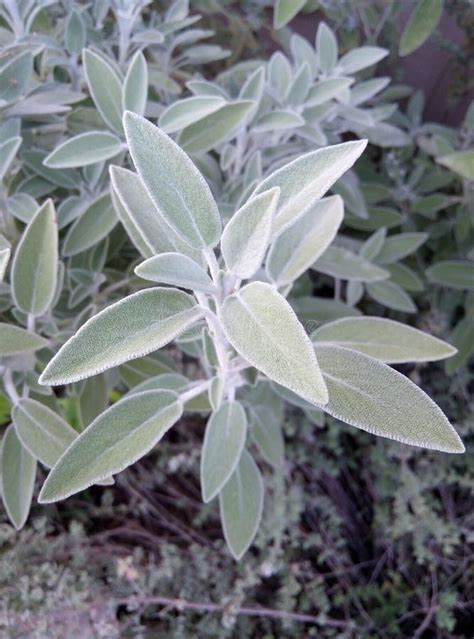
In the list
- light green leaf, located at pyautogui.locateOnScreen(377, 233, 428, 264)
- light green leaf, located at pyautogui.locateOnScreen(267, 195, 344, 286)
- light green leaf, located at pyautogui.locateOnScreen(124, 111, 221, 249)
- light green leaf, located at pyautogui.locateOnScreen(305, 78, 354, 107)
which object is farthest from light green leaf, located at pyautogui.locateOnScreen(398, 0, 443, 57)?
light green leaf, located at pyautogui.locateOnScreen(124, 111, 221, 249)

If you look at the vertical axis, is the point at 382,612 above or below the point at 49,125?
below

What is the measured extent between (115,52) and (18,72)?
404 mm

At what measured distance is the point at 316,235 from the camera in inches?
28.5

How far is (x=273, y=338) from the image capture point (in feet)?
1.43

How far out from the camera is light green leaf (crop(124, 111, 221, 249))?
19.6 inches

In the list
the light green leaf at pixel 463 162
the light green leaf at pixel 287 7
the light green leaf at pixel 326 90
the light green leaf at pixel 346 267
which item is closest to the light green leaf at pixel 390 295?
the light green leaf at pixel 346 267

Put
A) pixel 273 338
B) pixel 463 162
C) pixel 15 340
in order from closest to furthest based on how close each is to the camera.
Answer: pixel 273 338
pixel 15 340
pixel 463 162

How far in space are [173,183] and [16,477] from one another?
1.48 feet

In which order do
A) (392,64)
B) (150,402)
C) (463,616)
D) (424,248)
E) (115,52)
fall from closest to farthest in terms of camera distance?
(150,402) < (115,52) < (463,616) < (424,248) < (392,64)

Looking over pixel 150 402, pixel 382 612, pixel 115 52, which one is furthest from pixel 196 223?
pixel 382 612

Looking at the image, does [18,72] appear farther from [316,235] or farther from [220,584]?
[220,584]

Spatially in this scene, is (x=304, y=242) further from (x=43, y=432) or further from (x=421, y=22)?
(x=421, y=22)

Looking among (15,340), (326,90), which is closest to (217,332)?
(15,340)

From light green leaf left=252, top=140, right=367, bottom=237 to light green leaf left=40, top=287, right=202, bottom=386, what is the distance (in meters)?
0.11
